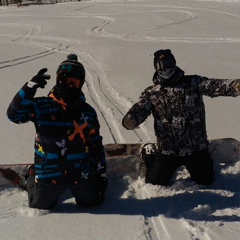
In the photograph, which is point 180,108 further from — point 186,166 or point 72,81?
point 72,81

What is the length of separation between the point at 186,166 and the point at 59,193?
3.55 feet

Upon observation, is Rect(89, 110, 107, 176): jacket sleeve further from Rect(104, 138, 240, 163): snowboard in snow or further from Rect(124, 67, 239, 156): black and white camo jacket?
Rect(104, 138, 240, 163): snowboard in snow

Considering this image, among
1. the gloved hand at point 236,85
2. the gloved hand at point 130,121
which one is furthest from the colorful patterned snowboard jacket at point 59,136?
the gloved hand at point 236,85

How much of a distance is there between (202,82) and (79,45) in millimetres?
7481

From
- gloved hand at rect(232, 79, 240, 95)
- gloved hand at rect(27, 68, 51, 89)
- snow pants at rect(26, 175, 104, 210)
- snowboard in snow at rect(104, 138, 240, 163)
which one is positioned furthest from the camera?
snowboard in snow at rect(104, 138, 240, 163)

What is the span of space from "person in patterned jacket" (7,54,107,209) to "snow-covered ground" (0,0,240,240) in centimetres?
19

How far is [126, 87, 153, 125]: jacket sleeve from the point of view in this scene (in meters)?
3.25

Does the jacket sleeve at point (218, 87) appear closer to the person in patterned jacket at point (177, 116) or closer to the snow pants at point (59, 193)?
the person in patterned jacket at point (177, 116)

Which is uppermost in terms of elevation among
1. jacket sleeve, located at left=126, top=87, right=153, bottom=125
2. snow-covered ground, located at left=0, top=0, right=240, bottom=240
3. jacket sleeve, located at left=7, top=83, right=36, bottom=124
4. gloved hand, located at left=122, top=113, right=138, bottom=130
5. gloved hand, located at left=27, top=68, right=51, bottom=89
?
gloved hand, located at left=27, top=68, right=51, bottom=89

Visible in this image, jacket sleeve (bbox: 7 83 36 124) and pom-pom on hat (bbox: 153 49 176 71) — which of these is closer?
jacket sleeve (bbox: 7 83 36 124)

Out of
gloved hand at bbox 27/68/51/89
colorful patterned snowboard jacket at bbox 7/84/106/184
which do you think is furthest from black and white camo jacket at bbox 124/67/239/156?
gloved hand at bbox 27/68/51/89

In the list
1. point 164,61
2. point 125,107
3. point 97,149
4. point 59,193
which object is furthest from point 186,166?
point 125,107

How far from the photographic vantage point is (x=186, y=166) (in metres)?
3.38

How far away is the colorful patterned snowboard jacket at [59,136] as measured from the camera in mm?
2840
